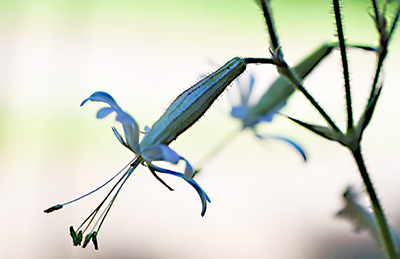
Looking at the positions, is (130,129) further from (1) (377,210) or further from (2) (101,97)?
(1) (377,210)

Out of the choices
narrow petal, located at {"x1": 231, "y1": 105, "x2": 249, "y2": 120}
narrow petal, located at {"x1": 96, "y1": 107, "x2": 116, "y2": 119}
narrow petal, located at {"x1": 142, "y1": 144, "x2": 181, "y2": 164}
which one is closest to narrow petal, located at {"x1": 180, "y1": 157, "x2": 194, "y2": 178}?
narrow petal, located at {"x1": 142, "y1": 144, "x2": 181, "y2": 164}

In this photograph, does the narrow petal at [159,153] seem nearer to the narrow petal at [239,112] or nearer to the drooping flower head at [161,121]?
the drooping flower head at [161,121]

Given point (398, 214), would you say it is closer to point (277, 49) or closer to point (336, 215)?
point (336, 215)

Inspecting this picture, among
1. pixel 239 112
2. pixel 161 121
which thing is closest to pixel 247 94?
pixel 239 112

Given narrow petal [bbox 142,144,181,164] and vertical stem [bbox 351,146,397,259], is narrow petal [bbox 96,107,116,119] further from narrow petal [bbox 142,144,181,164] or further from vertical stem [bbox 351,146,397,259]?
vertical stem [bbox 351,146,397,259]

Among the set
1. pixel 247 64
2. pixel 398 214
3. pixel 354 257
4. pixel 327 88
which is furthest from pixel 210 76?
pixel 327 88

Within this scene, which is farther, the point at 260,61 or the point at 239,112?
the point at 239,112
